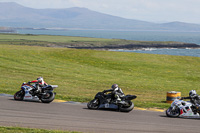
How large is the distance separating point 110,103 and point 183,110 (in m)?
3.93

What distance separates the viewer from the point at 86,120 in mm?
15945

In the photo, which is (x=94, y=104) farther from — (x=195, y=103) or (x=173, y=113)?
(x=195, y=103)

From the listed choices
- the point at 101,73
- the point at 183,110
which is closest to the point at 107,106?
the point at 183,110

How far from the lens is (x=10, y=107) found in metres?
18.5

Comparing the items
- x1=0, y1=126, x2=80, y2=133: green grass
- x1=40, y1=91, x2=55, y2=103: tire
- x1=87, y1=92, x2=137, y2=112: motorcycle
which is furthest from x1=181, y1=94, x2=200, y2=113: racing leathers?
x1=40, y1=91, x2=55, y2=103: tire

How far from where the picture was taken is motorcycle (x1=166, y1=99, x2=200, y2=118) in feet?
56.1

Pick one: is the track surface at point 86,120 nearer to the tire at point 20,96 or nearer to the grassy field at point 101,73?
the tire at point 20,96

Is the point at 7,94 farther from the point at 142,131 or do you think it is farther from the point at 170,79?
the point at 170,79

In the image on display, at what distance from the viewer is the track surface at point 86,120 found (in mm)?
14321

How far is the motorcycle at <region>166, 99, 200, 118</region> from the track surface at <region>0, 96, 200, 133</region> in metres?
0.39

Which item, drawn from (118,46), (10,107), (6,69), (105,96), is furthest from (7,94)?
(118,46)

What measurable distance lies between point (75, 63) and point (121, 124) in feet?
107

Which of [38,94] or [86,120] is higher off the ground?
[38,94]

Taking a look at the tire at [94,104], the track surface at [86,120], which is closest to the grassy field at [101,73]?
the tire at [94,104]
